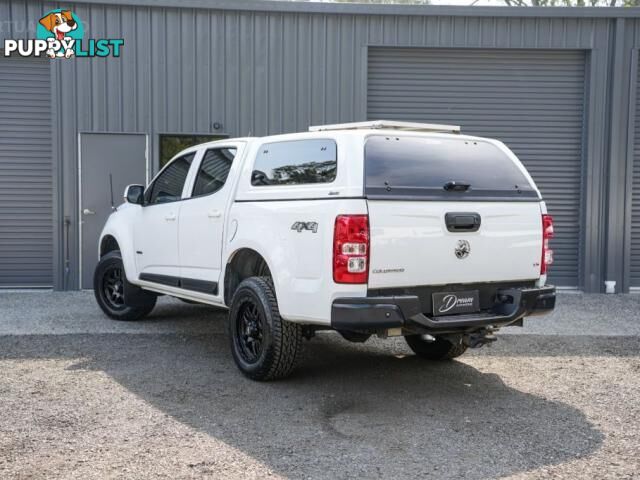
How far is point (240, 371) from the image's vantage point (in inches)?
237

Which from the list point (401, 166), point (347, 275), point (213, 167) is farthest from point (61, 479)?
point (213, 167)

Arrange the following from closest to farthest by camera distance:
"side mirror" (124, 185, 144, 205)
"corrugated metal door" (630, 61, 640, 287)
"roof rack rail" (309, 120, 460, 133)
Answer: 1. "roof rack rail" (309, 120, 460, 133)
2. "side mirror" (124, 185, 144, 205)
3. "corrugated metal door" (630, 61, 640, 287)

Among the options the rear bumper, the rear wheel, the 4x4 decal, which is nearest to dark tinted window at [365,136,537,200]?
the 4x4 decal

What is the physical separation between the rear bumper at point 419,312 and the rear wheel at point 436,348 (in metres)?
1.00

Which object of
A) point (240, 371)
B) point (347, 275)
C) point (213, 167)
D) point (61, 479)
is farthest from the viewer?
point (213, 167)

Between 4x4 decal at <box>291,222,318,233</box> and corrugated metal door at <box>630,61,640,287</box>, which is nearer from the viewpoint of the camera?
4x4 decal at <box>291,222,318,233</box>

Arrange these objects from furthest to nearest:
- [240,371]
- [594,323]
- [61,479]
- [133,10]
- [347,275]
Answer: [133,10] → [594,323] → [240,371] → [347,275] → [61,479]

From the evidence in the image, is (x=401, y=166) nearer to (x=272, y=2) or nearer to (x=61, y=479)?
(x=61, y=479)

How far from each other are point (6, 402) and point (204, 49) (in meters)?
7.15

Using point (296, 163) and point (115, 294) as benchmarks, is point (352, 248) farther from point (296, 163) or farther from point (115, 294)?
point (115, 294)

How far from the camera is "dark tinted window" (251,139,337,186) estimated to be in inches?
209

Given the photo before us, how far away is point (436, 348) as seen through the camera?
21.5 ft

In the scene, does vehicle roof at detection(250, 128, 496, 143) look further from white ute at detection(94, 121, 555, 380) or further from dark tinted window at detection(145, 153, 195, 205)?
dark tinted window at detection(145, 153, 195, 205)

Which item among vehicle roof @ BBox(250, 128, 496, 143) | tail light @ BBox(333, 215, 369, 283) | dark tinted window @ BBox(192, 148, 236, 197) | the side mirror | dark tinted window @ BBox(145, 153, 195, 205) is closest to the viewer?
tail light @ BBox(333, 215, 369, 283)
